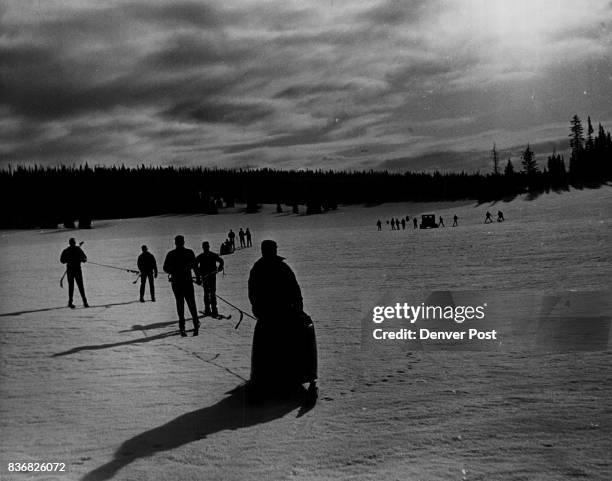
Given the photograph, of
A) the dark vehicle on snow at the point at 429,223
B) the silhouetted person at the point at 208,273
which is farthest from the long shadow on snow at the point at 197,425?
the dark vehicle on snow at the point at 429,223

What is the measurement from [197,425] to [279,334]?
1292 millimetres

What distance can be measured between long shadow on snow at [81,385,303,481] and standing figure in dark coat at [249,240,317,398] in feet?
0.81

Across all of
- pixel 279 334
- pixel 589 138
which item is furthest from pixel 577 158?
pixel 279 334

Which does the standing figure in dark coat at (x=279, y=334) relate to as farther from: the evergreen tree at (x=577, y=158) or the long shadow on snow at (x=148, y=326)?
the evergreen tree at (x=577, y=158)

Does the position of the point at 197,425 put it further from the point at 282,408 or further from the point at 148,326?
the point at 148,326

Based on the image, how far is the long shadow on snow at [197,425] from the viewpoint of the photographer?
474 cm

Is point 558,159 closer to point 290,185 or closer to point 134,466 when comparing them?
point 290,185

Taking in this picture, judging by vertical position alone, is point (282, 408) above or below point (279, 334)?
below

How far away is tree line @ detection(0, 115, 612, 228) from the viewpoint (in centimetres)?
7212

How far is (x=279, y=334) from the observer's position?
245 inches

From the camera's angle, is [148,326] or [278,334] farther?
[148,326]

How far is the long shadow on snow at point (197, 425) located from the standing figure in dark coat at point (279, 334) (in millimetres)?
246

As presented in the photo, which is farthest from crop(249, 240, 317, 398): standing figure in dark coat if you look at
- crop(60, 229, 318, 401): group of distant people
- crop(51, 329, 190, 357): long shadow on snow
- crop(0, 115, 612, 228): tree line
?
crop(0, 115, 612, 228): tree line

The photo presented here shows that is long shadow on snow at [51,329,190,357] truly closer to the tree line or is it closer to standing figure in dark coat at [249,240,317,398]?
standing figure in dark coat at [249,240,317,398]
